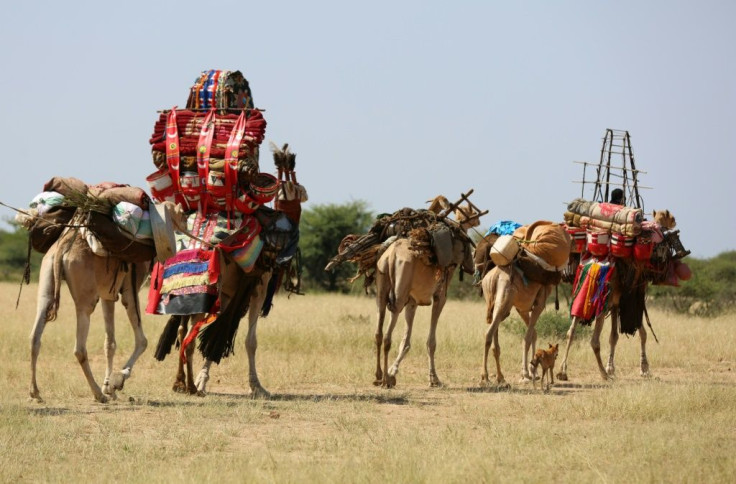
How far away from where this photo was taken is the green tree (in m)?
41.9

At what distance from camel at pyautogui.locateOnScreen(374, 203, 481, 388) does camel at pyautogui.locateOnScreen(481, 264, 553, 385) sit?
23.7 inches

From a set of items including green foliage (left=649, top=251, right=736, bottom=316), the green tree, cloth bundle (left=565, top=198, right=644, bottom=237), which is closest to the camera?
cloth bundle (left=565, top=198, right=644, bottom=237)

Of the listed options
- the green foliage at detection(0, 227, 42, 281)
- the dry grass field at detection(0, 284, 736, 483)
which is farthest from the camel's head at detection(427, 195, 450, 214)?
the green foliage at detection(0, 227, 42, 281)

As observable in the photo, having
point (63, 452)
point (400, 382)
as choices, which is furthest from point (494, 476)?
point (400, 382)

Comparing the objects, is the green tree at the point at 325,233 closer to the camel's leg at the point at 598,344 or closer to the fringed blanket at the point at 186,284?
the camel's leg at the point at 598,344

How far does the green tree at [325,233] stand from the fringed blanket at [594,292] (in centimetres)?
2505

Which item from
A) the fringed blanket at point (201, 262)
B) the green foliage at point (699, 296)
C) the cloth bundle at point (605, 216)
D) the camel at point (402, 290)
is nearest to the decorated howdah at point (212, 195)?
the fringed blanket at point (201, 262)

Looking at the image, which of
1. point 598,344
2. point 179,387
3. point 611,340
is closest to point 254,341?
point 179,387

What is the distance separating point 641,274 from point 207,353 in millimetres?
6851

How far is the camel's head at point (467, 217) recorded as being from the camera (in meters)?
15.1

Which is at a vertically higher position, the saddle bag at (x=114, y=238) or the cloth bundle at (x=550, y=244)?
the cloth bundle at (x=550, y=244)

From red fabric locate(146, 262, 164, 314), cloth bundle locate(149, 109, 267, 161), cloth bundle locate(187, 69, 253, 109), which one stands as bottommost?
red fabric locate(146, 262, 164, 314)

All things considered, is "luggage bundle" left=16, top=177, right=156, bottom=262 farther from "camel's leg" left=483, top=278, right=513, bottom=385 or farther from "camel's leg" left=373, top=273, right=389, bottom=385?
Result: "camel's leg" left=483, top=278, right=513, bottom=385

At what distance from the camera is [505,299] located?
14.3m
